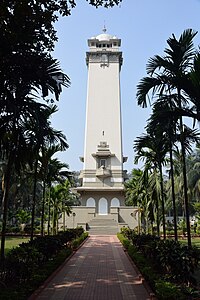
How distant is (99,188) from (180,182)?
9603 millimetres

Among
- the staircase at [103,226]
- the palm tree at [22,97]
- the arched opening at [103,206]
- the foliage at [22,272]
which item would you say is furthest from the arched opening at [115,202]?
the palm tree at [22,97]

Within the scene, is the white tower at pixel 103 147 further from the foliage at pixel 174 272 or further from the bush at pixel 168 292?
the bush at pixel 168 292

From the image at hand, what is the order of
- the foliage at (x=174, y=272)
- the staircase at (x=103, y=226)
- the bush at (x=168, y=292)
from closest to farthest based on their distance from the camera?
1. the bush at (x=168, y=292)
2. the foliage at (x=174, y=272)
3. the staircase at (x=103, y=226)

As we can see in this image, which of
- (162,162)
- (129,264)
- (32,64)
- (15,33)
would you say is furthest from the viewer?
(162,162)

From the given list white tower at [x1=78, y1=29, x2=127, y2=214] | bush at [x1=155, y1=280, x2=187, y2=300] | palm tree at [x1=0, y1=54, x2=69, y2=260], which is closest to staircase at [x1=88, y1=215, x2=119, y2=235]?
white tower at [x1=78, y1=29, x2=127, y2=214]

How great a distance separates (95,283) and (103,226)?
25.5 m

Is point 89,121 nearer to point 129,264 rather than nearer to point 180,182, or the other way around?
point 180,182

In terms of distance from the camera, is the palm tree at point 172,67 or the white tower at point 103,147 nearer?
the palm tree at point 172,67

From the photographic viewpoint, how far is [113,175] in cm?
3938

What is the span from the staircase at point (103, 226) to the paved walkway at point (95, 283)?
1946 centimetres

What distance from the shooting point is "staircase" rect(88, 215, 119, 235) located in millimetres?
32656

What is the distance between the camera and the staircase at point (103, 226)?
32.7m

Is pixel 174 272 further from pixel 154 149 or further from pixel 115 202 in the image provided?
pixel 115 202

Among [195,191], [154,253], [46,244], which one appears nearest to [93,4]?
[154,253]
